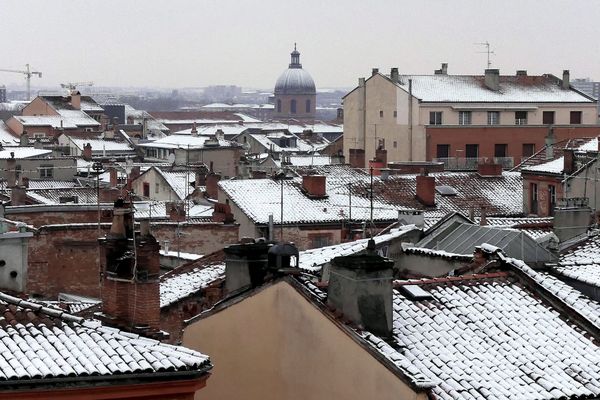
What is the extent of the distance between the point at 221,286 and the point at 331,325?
18.4 feet

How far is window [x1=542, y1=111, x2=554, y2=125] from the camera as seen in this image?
77750mm

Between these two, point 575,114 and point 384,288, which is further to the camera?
point 575,114

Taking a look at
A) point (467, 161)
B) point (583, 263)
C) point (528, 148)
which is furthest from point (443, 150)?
point (583, 263)

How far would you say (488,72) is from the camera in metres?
79.2

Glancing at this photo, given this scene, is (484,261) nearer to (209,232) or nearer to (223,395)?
(223,395)

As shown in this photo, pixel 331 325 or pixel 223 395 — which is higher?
pixel 331 325

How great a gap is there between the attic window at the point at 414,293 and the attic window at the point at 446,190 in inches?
1174

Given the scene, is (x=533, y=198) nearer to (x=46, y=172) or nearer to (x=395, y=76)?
(x=46, y=172)

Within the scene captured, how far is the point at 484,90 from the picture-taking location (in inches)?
3100

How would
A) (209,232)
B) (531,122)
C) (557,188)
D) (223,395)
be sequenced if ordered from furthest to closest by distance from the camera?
(531,122) < (557,188) < (209,232) < (223,395)

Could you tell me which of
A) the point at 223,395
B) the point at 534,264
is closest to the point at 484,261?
the point at 534,264

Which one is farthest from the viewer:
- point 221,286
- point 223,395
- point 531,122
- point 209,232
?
point 531,122

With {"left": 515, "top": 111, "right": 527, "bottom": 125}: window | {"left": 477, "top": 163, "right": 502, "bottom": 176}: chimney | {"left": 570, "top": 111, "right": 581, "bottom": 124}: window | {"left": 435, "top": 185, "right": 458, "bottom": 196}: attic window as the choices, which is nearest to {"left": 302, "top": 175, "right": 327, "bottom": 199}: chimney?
{"left": 435, "top": 185, "right": 458, "bottom": 196}: attic window

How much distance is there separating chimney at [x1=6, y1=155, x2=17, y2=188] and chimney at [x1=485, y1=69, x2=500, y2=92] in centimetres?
2912
